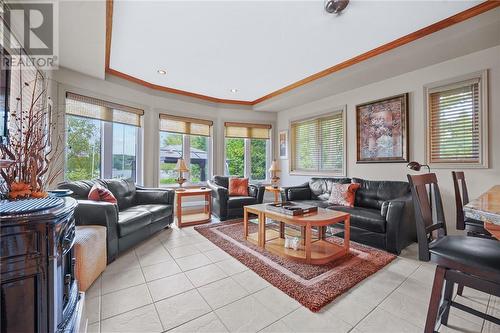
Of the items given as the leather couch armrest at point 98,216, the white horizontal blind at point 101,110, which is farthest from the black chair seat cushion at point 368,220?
the white horizontal blind at point 101,110

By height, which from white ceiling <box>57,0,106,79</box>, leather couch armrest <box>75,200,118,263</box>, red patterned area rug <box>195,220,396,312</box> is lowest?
red patterned area rug <box>195,220,396,312</box>

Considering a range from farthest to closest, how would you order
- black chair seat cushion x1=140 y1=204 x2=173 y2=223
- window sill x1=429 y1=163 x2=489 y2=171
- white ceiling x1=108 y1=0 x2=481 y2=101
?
black chair seat cushion x1=140 y1=204 x2=173 y2=223, window sill x1=429 y1=163 x2=489 y2=171, white ceiling x1=108 y1=0 x2=481 y2=101

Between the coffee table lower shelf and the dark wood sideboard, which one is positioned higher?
the dark wood sideboard

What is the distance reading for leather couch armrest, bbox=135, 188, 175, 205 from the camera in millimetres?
3459

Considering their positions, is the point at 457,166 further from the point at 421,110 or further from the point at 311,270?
the point at 311,270

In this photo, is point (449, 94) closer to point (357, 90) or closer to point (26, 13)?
point (357, 90)

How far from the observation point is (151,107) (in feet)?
14.6

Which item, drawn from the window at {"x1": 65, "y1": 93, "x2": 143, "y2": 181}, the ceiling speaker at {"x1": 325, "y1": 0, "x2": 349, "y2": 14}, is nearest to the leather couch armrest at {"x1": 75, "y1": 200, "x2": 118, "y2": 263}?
the window at {"x1": 65, "y1": 93, "x2": 143, "y2": 181}

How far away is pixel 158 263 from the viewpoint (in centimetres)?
231

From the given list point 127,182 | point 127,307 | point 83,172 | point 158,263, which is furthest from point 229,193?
point 127,307

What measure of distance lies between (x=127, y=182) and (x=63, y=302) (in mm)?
2539

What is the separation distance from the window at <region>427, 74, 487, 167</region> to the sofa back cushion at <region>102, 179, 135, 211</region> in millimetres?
4486

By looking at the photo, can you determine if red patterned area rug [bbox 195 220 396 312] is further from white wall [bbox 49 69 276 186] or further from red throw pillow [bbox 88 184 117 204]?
white wall [bbox 49 69 276 186]

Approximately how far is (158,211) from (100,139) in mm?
1890
